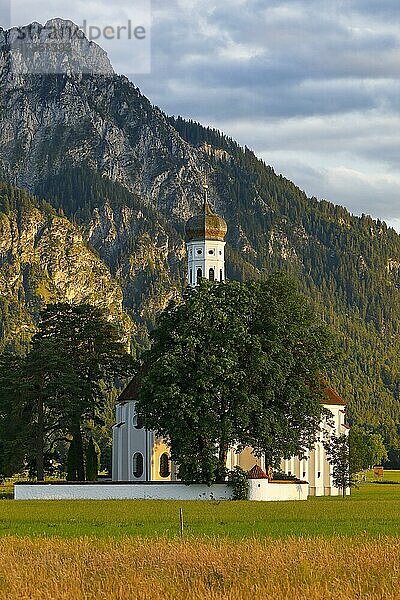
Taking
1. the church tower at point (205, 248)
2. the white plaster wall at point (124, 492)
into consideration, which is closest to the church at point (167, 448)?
the church tower at point (205, 248)

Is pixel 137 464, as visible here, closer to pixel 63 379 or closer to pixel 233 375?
pixel 63 379

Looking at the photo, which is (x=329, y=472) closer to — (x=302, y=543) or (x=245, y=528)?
(x=245, y=528)

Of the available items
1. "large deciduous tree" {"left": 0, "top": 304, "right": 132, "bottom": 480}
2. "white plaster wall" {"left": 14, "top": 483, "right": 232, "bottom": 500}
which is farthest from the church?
"white plaster wall" {"left": 14, "top": 483, "right": 232, "bottom": 500}

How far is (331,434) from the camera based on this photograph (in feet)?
343

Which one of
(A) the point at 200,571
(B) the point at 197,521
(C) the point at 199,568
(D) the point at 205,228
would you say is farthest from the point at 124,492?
(A) the point at 200,571

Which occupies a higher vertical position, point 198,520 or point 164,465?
point 164,465

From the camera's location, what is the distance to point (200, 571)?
27.3 metres

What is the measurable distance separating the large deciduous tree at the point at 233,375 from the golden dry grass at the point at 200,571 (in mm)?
47479

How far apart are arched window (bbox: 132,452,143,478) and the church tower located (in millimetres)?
20465

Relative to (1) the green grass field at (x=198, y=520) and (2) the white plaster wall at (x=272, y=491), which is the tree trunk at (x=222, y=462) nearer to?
(2) the white plaster wall at (x=272, y=491)

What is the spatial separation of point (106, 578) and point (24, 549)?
631 cm

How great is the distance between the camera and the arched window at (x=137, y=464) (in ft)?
326

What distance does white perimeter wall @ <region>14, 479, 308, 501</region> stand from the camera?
79688 millimetres

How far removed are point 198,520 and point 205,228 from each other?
6718 centimetres
